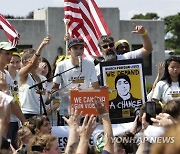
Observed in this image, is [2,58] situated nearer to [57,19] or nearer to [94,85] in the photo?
[94,85]

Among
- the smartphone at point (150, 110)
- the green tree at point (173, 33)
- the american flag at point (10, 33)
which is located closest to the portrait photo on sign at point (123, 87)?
the smartphone at point (150, 110)

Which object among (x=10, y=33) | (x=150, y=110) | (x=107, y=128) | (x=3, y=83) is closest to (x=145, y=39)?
(x=3, y=83)

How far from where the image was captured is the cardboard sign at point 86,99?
7.80m

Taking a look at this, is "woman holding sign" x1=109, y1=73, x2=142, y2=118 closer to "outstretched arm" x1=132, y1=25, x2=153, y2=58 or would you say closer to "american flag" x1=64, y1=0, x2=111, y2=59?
"outstretched arm" x1=132, y1=25, x2=153, y2=58

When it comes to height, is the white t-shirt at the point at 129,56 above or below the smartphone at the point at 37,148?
above

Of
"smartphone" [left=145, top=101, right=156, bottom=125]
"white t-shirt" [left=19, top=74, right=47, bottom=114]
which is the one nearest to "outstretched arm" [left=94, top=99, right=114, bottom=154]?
"smartphone" [left=145, top=101, right=156, bottom=125]

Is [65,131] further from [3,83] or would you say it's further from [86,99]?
[3,83]

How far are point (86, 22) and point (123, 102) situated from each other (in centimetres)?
360

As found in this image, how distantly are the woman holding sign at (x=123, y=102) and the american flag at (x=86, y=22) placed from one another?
2.87 metres

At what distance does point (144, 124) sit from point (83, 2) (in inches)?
247

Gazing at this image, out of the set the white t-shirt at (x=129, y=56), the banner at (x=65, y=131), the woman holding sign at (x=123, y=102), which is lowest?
the banner at (x=65, y=131)

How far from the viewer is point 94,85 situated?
9.42 m

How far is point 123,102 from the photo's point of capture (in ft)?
30.8

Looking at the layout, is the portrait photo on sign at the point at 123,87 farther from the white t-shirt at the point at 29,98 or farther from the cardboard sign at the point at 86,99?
the cardboard sign at the point at 86,99
